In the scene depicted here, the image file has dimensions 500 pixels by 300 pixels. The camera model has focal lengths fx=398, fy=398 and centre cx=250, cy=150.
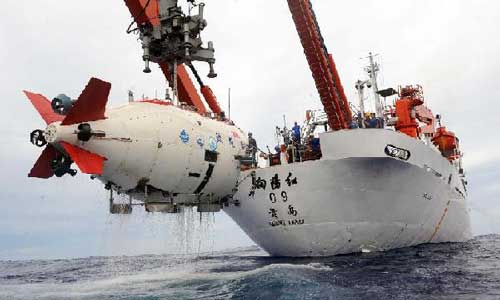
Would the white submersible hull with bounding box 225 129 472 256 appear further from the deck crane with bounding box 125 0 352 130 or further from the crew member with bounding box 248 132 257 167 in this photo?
the deck crane with bounding box 125 0 352 130

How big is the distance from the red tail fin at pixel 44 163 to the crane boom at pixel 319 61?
17.0 metres

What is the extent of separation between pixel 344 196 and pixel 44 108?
14125 mm

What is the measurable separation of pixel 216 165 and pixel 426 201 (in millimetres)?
14312

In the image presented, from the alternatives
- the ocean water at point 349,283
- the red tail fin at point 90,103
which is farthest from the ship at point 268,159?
the ocean water at point 349,283

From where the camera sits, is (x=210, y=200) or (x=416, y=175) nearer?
(x=210, y=200)

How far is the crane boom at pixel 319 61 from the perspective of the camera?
80.3ft

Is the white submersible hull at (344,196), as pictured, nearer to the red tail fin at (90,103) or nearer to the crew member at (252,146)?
the crew member at (252,146)

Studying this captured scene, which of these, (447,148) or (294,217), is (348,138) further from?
(447,148)

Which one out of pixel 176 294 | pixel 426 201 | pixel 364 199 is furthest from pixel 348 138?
pixel 176 294

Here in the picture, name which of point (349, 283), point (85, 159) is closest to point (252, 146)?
point (349, 283)

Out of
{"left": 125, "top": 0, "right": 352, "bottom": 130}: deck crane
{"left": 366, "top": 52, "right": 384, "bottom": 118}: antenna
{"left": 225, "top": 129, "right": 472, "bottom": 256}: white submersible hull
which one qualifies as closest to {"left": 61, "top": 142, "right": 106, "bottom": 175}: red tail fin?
{"left": 125, "top": 0, "right": 352, "bottom": 130}: deck crane

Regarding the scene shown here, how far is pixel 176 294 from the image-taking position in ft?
44.6

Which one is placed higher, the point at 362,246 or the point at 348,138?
the point at 348,138

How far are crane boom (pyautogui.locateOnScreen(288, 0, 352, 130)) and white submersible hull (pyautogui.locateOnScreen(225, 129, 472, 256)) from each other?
554cm
